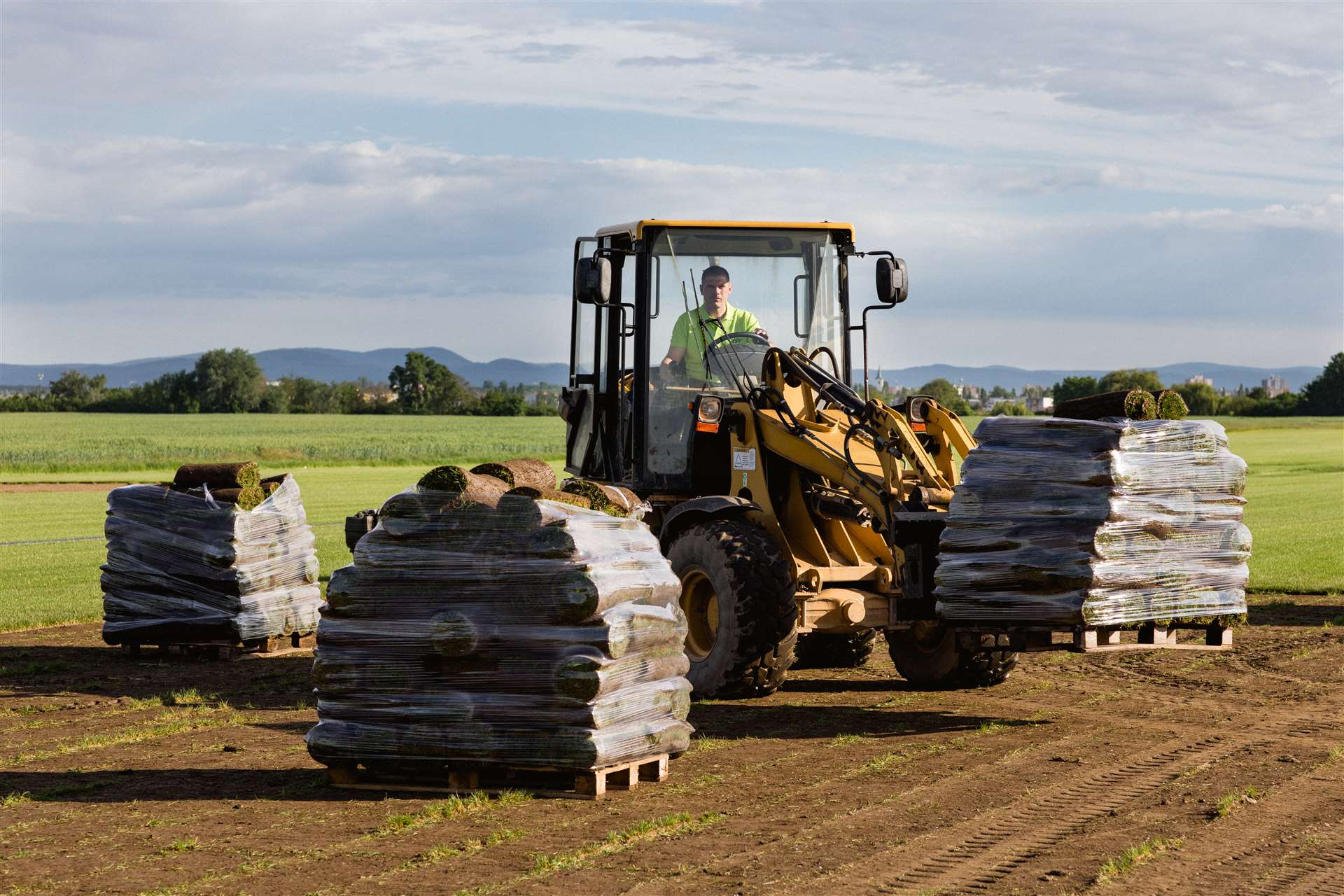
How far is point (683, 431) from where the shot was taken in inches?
466

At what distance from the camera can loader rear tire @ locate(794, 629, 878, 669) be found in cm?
1276

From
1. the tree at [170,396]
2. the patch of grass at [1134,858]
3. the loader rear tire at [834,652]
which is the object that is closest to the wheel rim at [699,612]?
the loader rear tire at [834,652]

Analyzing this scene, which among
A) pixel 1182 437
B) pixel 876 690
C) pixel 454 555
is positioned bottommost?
pixel 876 690

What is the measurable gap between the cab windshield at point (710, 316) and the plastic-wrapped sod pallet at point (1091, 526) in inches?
100

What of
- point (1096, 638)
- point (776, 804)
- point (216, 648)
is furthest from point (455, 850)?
point (216, 648)

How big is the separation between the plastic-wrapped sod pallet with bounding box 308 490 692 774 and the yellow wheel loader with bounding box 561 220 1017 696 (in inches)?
88.3

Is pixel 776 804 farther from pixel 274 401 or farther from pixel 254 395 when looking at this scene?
pixel 274 401

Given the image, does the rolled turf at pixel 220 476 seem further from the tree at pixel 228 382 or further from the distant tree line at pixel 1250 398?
the tree at pixel 228 382

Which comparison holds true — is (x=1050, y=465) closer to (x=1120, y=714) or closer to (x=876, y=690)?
(x=1120, y=714)

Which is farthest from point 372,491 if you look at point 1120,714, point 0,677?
point 1120,714

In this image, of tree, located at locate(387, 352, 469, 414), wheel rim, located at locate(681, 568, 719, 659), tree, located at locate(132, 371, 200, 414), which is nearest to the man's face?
wheel rim, located at locate(681, 568, 719, 659)

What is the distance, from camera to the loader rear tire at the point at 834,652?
12.8 m

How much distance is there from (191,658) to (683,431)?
463 centimetres

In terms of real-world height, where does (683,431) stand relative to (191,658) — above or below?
above
